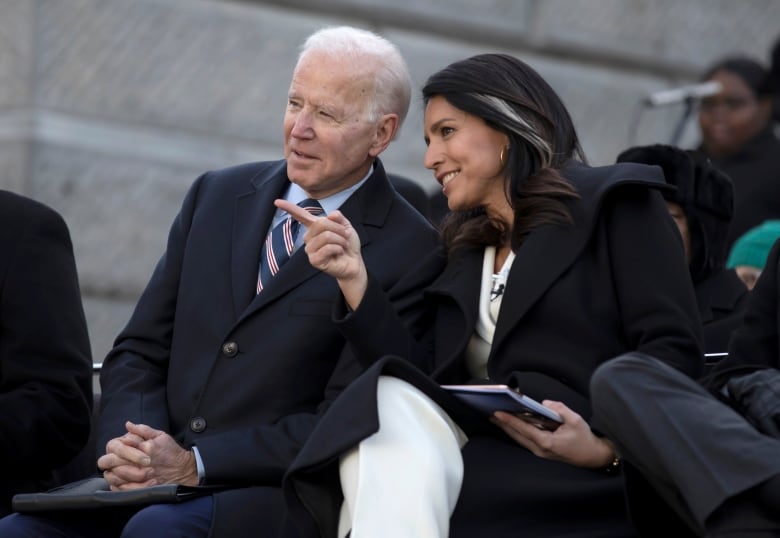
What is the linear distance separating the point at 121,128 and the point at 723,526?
175 inches

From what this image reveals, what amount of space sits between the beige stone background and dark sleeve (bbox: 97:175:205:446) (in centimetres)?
236

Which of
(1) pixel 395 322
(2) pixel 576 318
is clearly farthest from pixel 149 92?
(2) pixel 576 318

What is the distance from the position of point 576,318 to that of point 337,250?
0.58 m

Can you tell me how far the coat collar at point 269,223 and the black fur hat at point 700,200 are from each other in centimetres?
99

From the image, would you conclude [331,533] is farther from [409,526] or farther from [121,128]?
[121,128]

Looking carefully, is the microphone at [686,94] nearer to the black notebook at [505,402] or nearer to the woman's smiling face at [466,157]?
the woman's smiling face at [466,157]

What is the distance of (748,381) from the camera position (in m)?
3.99

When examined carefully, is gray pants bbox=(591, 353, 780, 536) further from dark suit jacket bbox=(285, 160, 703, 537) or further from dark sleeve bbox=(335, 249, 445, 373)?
dark sleeve bbox=(335, 249, 445, 373)

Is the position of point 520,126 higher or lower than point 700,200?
higher

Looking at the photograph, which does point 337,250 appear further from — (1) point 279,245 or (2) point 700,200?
(2) point 700,200

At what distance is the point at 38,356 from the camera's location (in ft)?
16.1

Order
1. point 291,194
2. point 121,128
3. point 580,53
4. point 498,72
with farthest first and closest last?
1. point 580,53
2. point 121,128
3. point 291,194
4. point 498,72

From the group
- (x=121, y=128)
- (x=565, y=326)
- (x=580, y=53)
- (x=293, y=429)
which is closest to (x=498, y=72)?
(x=565, y=326)

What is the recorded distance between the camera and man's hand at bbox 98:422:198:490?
14.9ft
